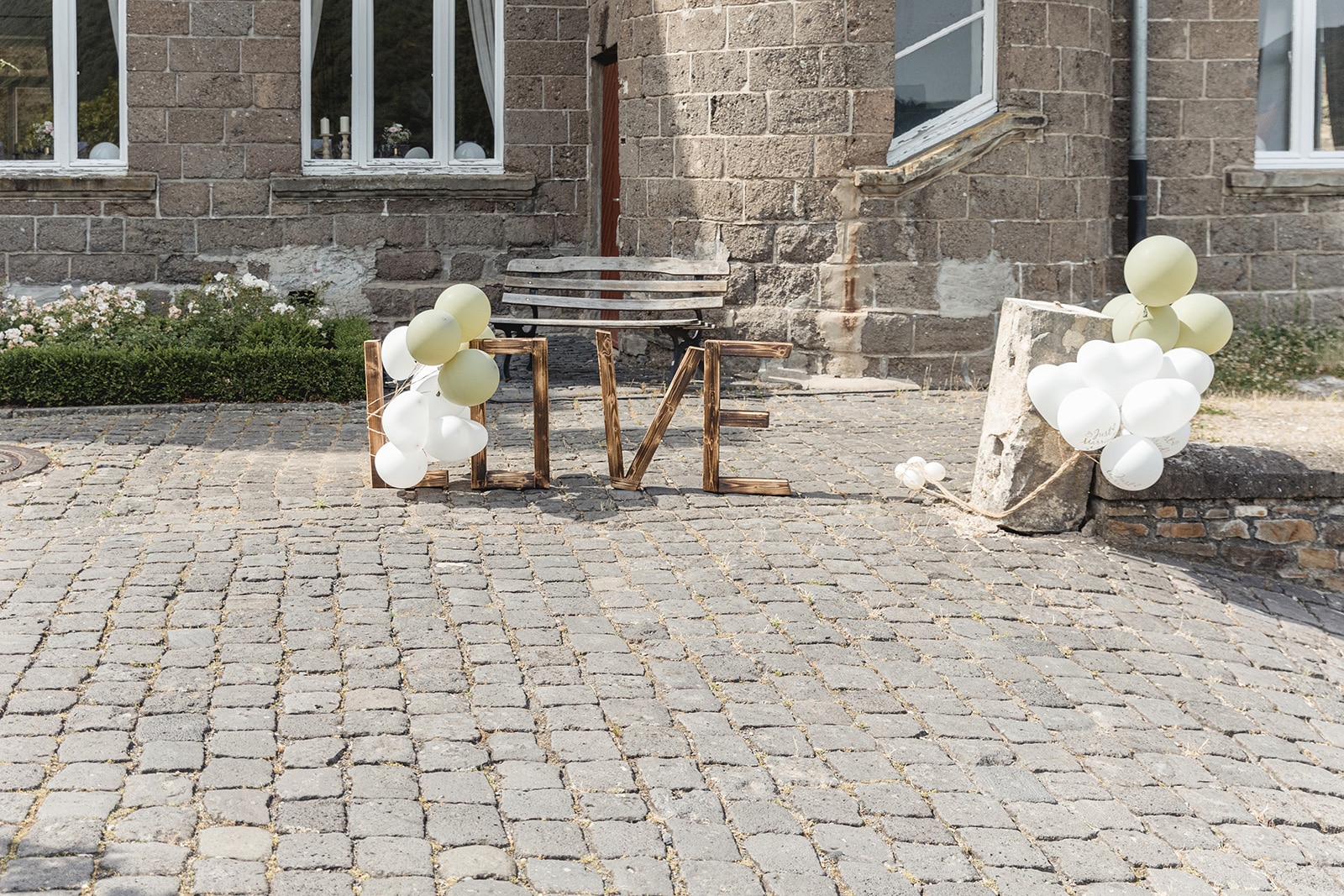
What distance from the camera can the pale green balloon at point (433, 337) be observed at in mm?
6152

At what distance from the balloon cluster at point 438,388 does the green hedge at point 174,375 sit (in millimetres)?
3112

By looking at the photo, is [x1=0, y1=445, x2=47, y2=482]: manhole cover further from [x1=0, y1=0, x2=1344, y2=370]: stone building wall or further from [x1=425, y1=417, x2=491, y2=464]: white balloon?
[x1=0, y1=0, x2=1344, y2=370]: stone building wall

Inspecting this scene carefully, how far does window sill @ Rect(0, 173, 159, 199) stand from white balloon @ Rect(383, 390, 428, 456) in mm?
6293

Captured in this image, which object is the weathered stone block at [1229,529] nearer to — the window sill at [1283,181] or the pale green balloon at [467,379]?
the pale green balloon at [467,379]

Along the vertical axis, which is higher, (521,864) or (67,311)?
(67,311)

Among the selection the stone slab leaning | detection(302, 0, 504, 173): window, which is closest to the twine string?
the stone slab leaning

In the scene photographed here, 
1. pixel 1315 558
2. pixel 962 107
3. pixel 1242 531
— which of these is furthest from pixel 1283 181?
pixel 1242 531

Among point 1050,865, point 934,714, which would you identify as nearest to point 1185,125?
point 934,714

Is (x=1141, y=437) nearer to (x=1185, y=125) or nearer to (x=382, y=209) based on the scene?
(x=1185, y=125)

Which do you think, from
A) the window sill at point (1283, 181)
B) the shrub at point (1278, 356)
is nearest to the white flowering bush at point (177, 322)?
the shrub at point (1278, 356)

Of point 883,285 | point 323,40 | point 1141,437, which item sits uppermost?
point 323,40

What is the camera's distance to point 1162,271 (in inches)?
229

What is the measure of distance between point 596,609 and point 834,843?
179 centimetres

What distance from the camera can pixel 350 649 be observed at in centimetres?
464
